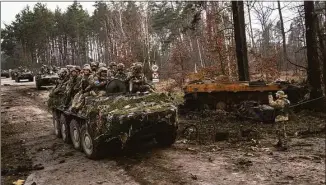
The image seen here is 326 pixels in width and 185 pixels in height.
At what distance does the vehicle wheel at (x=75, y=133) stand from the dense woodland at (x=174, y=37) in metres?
5.96

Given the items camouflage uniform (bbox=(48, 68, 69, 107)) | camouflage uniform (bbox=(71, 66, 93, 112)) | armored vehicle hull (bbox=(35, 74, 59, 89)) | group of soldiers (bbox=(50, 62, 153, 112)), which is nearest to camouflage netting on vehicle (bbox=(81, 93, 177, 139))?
camouflage uniform (bbox=(71, 66, 93, 112))

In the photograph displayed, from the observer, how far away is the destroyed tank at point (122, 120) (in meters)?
7.82

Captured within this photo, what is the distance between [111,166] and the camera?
784cm

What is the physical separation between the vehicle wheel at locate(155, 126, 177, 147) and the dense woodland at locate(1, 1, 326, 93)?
12.6 feet

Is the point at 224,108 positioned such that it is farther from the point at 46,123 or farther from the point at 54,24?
the point at 54,24

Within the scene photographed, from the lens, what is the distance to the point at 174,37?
117 feet

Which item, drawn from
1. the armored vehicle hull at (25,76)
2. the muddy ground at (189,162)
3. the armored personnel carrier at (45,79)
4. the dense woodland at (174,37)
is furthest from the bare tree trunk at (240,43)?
the armored vehicle hull at (25,76)

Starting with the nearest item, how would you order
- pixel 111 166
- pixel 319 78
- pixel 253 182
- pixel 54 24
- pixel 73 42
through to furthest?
pixel 253 182 → pixel 111 166 → pixel 319 78 → pixel 54 24 → pixel 73 42

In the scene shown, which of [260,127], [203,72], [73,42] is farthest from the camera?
[73,42]

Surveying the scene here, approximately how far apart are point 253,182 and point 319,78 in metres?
7.23

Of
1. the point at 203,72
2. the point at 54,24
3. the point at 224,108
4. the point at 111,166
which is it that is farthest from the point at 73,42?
the point at 111,166

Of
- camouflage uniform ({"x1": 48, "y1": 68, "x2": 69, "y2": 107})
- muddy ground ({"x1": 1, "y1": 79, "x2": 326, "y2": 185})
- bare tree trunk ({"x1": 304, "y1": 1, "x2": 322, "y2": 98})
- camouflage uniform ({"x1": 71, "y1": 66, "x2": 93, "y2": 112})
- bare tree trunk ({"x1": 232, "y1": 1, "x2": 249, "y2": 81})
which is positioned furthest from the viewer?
bare tree trunk ({"x1": 232, "y1": 1, "x2": 249, "y2": 81})

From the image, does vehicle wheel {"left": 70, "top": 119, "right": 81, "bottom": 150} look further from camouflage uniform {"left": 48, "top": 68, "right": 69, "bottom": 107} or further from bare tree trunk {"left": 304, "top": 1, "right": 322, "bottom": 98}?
bare tree trunk {"left": 304, "top": 1, "right": 322, "bottom": 98}

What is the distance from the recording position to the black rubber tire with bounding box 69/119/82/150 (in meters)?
9.47
